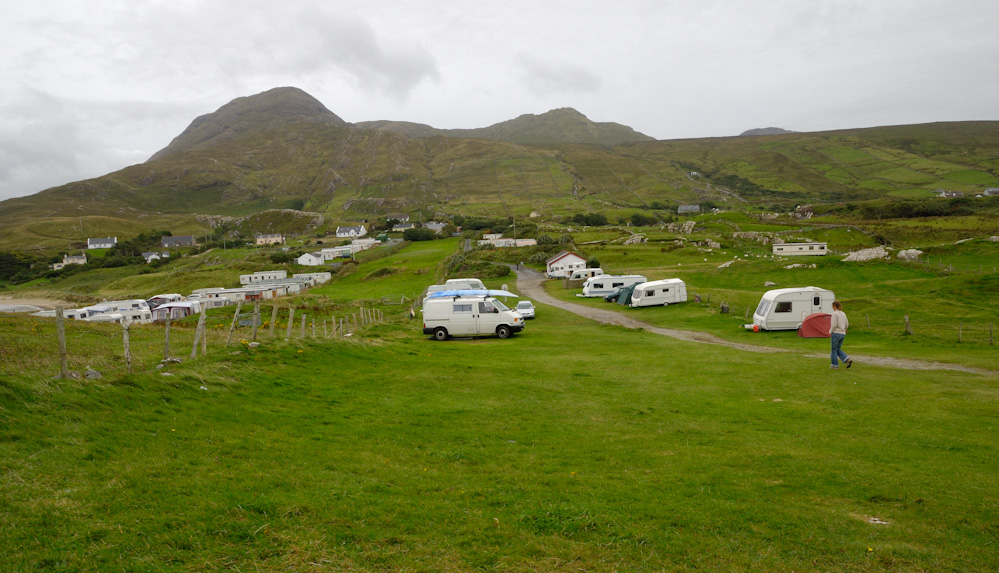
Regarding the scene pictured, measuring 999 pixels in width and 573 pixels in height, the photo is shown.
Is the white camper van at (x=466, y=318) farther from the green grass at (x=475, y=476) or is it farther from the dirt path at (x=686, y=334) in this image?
the green grass at (x=475, y=476)

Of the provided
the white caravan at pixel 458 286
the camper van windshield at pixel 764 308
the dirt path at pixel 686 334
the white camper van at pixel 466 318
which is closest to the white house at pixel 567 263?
the dirt path at pixel 686 334

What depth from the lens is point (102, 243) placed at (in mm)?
157000

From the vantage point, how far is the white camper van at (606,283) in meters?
49.8

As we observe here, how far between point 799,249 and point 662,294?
44.2 metres

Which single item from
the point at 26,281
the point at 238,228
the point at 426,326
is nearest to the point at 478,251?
the point at 426,326

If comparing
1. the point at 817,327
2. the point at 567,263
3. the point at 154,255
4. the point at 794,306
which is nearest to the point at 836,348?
the point at 817,327

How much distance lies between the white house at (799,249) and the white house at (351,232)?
388ft

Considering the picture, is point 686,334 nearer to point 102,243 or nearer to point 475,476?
point 475,476

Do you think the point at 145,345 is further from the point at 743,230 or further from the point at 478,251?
the point at 743,230

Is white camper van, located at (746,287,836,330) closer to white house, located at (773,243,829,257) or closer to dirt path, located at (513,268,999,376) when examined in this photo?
dirt path, located at (513,268,999,376)

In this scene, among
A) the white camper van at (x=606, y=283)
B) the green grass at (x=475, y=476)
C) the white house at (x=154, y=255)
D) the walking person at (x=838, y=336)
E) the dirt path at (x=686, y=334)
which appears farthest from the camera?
the white house at (x=154, y=255)

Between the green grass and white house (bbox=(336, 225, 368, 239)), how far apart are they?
15106cm

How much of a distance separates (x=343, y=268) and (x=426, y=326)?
76.4 metres

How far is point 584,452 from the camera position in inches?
356
